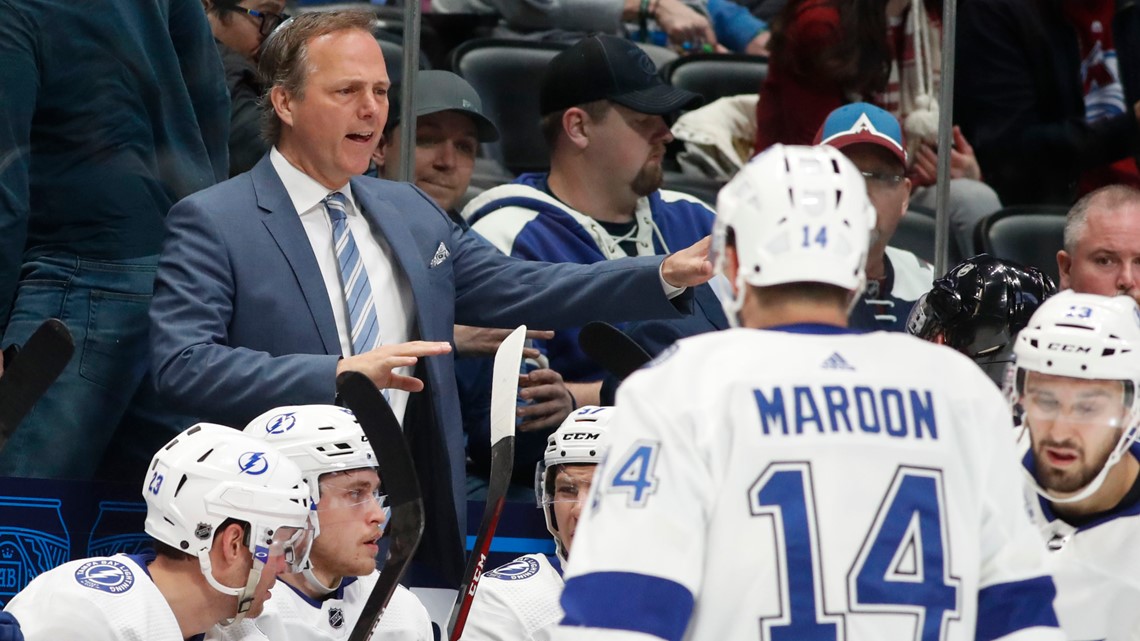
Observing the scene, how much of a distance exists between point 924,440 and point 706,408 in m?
0.28

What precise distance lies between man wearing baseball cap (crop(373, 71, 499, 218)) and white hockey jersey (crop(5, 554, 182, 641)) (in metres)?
1.44

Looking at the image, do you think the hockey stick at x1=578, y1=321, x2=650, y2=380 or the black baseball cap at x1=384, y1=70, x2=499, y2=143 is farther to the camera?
the black baseball cap at x1=384, y1=70, x2=499, y2=143

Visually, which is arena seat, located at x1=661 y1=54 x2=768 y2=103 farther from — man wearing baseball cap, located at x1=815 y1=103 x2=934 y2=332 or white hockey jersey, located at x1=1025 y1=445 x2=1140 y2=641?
white hockey jersey, located at x1=1025 y1=445 x2=1140 y2=641

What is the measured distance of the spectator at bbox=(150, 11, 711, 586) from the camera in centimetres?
330

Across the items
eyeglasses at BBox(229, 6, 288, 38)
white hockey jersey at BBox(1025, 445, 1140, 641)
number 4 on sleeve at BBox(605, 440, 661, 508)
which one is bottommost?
white hockey jersey at BBox(1025, 445, 1140, 641)

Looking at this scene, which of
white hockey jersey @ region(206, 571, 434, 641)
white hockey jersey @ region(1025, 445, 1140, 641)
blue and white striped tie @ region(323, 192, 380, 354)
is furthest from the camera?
blue and white striped tie @ region(323, 192, 380, 354)

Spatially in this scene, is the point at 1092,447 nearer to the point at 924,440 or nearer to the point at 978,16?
the point at 924,440

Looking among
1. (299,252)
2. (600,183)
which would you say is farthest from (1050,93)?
(299,252)

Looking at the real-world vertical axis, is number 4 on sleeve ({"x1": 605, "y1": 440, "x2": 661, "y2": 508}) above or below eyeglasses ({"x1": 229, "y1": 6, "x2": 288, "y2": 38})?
below

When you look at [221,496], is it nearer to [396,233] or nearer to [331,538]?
[331,538]

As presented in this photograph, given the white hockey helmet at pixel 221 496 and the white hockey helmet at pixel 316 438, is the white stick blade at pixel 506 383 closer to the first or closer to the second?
the white hockey helmet at pixel 316 438

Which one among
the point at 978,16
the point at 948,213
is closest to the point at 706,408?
the point at 948,213

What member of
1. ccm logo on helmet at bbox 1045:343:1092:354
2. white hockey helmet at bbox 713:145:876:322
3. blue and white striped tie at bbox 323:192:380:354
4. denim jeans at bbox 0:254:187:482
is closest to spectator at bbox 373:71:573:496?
blue and white striped tie at bbox 323:192:380:354

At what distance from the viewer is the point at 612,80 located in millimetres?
4465
